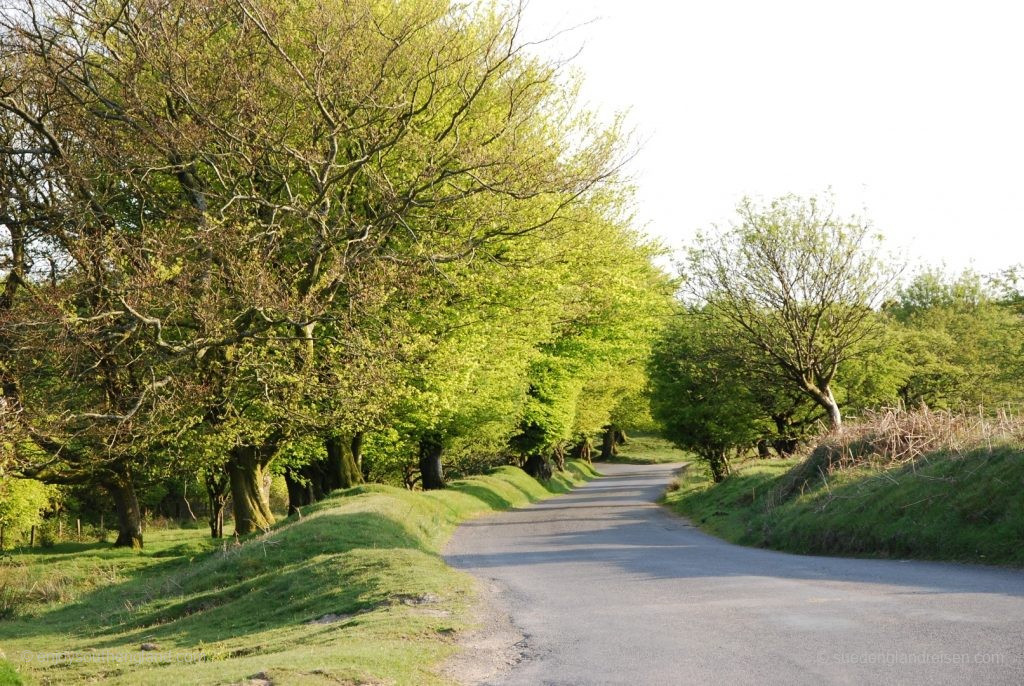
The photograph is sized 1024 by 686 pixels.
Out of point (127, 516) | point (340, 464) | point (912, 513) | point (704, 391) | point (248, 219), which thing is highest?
point (248, 219)

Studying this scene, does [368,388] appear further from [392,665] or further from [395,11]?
[392,665]

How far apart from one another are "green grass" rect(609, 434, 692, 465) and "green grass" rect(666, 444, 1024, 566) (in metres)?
75.3

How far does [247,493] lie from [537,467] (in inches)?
1162

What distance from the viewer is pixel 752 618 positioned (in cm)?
1080

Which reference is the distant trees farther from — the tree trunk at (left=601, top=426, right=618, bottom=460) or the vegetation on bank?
the tree trunk at (left=601, top=426, right=618, bottom=460)

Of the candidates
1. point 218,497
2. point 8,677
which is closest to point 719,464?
point 218,497

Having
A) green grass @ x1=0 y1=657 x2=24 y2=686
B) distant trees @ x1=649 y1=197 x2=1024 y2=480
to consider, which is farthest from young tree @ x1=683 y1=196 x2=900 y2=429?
green grass @ x1=0 y1=657 x2=24 y2=686

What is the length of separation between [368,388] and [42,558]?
13.9 metres

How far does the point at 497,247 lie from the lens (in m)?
29.5

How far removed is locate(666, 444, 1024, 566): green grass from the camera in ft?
51.5

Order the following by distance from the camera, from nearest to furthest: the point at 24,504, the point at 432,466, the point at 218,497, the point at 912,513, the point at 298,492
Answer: the point at 912,513
the point at 24,504
the point at 432,466
the point at 218,497
the point at 298,492

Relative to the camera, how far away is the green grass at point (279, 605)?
9.88m

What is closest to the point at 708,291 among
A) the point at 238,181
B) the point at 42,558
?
the point at 238,181

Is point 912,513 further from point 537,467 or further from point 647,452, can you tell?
point 647,452
